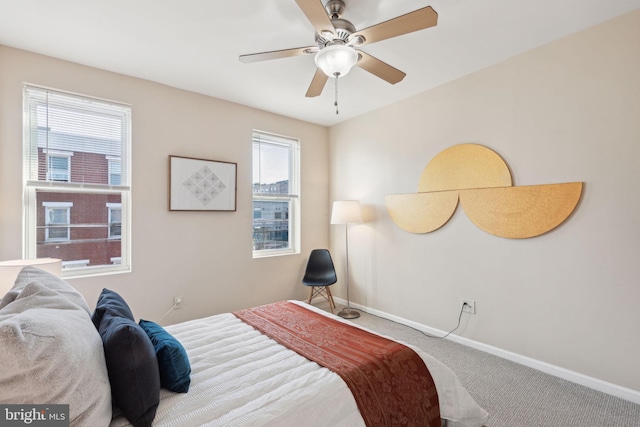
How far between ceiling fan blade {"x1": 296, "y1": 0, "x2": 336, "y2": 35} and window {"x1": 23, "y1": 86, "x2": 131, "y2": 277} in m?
2.21

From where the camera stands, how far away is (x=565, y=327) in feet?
7.61

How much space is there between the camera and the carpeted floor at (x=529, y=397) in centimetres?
185

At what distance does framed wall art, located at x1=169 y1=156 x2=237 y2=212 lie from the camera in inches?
122

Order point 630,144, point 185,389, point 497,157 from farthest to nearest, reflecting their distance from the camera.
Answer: point 497,157 < point 630,144 < point 185,389

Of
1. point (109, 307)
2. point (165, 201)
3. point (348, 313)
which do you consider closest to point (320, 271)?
point (348, 313)

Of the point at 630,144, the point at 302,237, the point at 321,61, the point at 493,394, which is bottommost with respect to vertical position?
the point at 493,394

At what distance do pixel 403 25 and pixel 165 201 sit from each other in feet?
8.69

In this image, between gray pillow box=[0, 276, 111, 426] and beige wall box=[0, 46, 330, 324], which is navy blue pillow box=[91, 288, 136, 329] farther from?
beige wall box=[0, 46, 330, 324]

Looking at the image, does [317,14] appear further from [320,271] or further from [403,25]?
[320,271]

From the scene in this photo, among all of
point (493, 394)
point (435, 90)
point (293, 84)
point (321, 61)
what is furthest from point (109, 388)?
point (435, 90)

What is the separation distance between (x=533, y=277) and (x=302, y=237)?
2.64 meters

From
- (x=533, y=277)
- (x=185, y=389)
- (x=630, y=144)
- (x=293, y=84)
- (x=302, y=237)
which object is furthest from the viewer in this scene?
(x=302, y=237)

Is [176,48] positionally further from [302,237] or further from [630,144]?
[630,144]

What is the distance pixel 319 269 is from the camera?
3.95m
